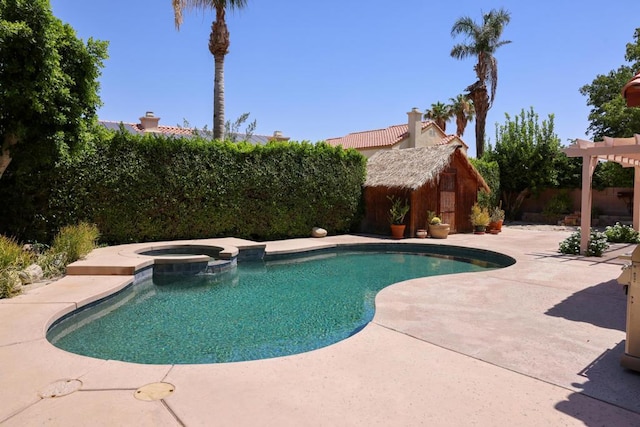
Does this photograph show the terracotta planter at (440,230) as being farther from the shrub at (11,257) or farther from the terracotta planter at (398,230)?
the shrub at (11,257)

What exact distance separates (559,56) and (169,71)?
17367 mm

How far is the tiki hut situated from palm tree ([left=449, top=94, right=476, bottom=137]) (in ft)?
70.2

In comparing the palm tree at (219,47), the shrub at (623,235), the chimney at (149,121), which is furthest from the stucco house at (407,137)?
the shrub at (623,235)

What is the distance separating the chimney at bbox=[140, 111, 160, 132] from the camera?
1039 inches

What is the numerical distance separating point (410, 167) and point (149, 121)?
1826 centimetres

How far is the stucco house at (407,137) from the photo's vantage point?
96.8 feet

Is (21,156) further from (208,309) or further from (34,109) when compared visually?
(208,309)

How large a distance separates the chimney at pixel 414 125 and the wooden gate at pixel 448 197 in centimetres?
1229

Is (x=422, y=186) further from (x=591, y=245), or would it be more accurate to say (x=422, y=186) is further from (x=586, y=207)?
(x=591, y=245)

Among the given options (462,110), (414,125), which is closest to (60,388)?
(414,125)

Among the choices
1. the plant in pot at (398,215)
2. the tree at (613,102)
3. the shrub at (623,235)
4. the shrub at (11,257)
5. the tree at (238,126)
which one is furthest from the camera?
the tree at (238,126)

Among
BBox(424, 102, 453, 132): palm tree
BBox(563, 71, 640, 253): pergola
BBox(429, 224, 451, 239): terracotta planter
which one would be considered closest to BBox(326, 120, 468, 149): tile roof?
BBox(424, 102, 453, 132): palm tree

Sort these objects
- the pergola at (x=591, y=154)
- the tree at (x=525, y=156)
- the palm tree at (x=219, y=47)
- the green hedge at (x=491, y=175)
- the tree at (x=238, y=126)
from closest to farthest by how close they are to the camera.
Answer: the pergola at (x=591, y=154) < the palm tree at (x=219, y=47) < the green hedge at (x=491, y=175) < the tree at (x=525, y=156) < the tree at (x=238, y=126)

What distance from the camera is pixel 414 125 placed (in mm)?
29500
